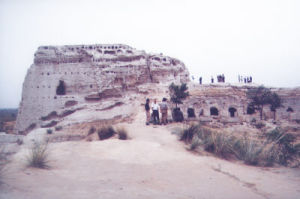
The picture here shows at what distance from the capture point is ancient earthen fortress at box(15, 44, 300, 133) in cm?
2355

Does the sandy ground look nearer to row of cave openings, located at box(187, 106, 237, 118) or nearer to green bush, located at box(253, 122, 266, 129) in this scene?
row of cave openings, located at box(187, 106, 237, 118)

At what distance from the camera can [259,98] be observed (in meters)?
25.2

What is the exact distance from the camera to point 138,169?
6840mm

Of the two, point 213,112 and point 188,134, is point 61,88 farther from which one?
point 188,134

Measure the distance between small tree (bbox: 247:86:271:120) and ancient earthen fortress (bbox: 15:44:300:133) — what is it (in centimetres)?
85

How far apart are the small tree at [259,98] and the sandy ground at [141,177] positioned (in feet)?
59.6

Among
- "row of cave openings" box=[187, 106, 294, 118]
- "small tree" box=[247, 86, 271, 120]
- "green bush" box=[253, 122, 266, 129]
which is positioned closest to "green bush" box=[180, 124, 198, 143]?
"row of cave openings" box=[187, 106, 294, 118]

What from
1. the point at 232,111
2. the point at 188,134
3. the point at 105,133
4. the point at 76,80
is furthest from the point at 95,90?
the point at 188,134

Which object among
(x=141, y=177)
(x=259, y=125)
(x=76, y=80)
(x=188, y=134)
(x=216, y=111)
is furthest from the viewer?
(x=216, y=111)

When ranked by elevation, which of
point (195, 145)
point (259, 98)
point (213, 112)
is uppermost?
point (259, 98)

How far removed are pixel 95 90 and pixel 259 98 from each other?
16475 millimetres

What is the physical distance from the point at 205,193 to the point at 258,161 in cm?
445

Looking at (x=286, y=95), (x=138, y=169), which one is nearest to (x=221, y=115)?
(x=286, y=95)

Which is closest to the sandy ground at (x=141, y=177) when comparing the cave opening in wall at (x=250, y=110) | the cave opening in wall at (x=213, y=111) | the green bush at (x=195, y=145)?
the green bush at (x=195, y=145)
